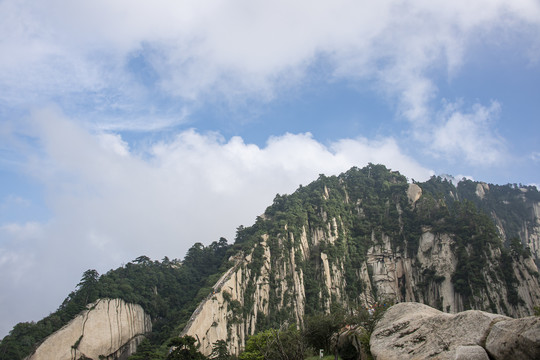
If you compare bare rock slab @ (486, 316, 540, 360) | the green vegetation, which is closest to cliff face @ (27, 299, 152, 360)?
the green vegetation

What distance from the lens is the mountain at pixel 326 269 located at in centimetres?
6262

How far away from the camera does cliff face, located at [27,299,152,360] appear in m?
48.4

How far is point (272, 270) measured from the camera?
7638 cm

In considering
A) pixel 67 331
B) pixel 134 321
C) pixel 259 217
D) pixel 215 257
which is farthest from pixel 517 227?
pixel 67 331

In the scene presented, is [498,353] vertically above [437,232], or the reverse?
[437,232]

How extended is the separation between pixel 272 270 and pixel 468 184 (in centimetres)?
8958

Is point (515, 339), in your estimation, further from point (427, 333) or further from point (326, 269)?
point (326, 269)

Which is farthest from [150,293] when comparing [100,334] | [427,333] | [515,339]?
[515,339]

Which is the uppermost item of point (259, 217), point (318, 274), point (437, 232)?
point (259, 217)

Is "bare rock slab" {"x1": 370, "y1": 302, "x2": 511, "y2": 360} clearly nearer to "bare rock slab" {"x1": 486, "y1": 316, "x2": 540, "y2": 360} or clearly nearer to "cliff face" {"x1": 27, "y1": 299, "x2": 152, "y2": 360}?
"bare rock slab" {"x1": 486, "y1": 316, "x2": 540, "y2": 360}

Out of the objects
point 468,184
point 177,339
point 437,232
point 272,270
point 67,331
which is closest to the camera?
point 177,339

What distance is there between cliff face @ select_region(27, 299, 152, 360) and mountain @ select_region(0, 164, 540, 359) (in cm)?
159

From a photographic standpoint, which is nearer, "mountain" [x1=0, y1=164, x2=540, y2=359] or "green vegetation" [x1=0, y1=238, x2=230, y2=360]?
"green vegetation" [x1=0, y1=238, x2=230, y2=360]

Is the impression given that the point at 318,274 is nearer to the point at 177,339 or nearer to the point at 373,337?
the point at 177,339
